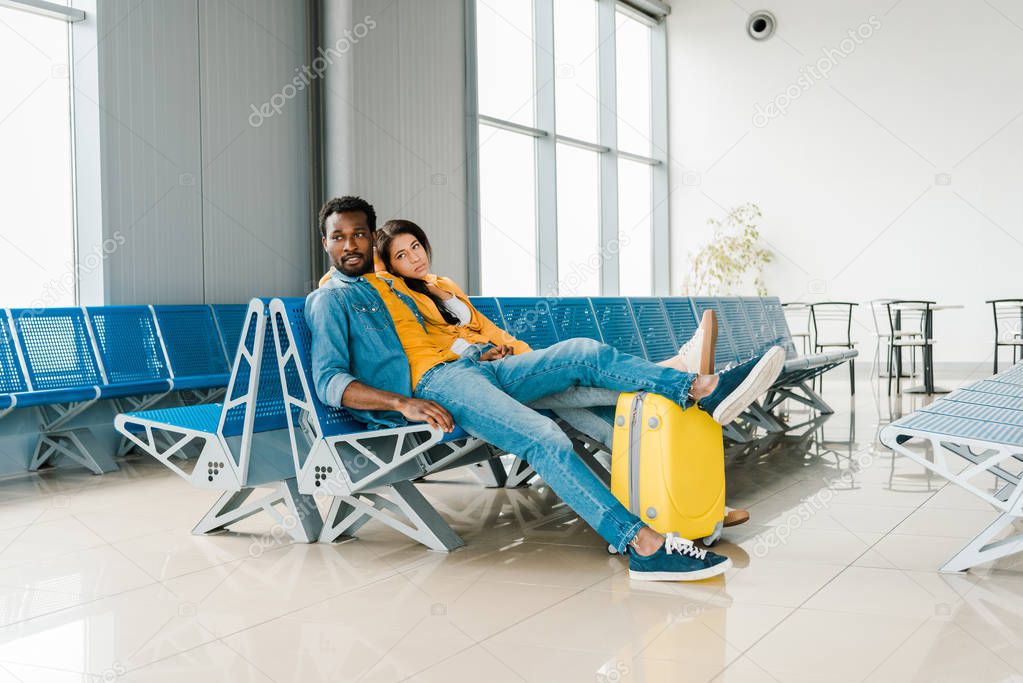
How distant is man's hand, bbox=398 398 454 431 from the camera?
8.73ft

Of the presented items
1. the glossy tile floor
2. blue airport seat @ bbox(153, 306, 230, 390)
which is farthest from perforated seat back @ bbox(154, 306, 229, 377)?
the glossy tile floor

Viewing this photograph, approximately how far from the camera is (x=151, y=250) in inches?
218

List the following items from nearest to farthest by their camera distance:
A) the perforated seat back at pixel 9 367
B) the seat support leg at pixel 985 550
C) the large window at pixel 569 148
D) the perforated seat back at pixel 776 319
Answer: the seat support leg at pixel 985 550 < the perforated seat back at pixel 9 367 < the perforated seat back at pixel 776 319 < the large window at pixel 569 148

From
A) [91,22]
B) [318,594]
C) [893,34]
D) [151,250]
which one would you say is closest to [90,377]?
[151,250]

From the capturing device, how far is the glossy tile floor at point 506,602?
192 cm

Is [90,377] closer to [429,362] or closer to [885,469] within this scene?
[429,362]

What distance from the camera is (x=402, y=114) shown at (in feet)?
24.3

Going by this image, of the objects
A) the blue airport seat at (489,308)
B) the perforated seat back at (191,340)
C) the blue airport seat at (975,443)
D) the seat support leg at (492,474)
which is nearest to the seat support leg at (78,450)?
the perforated seat back at (191,340)

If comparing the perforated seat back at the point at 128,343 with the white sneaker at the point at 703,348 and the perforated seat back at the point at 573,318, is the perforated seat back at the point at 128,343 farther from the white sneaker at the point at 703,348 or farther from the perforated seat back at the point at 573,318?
the white sneaker at the point at 703,348

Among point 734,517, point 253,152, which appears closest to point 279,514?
point 734,517

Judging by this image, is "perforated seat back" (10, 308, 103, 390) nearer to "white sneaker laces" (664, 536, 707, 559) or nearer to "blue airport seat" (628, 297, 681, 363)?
"blue airport seat" (628, 297, 681, 363)

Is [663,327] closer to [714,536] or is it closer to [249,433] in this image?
[714,536]

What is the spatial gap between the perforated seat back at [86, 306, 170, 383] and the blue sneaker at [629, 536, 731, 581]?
131 inches

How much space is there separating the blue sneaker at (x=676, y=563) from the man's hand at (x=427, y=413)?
593mm
